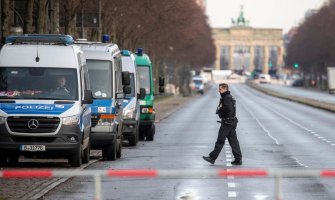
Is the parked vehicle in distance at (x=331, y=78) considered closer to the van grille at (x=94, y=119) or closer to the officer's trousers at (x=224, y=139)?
the van grille at (x=94, y=119)

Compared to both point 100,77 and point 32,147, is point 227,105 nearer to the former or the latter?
point 100,77

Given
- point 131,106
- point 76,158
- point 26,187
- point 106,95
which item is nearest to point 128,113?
point 131,106

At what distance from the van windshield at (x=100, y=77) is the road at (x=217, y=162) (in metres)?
1.63

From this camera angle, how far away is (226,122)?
24.2m

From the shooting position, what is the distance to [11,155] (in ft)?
73.2

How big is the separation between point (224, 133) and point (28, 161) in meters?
4.35

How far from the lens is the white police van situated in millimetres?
21906

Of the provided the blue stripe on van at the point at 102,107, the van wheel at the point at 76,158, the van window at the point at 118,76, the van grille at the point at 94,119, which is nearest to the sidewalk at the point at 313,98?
the van window at the point at 118,76

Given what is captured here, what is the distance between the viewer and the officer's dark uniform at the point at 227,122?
78.6ft

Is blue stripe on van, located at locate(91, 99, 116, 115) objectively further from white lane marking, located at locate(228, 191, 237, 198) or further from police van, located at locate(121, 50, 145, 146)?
white lane marking, located at locate(228, 191, 237, 198)

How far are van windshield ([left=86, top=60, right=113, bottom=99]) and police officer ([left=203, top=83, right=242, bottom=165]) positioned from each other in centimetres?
332

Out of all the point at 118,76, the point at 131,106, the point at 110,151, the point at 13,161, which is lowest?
the point at 110,151

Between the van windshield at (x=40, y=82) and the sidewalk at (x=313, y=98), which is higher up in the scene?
the van windshield at (x=40, y=82)

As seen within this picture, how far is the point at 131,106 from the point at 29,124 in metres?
10.4
